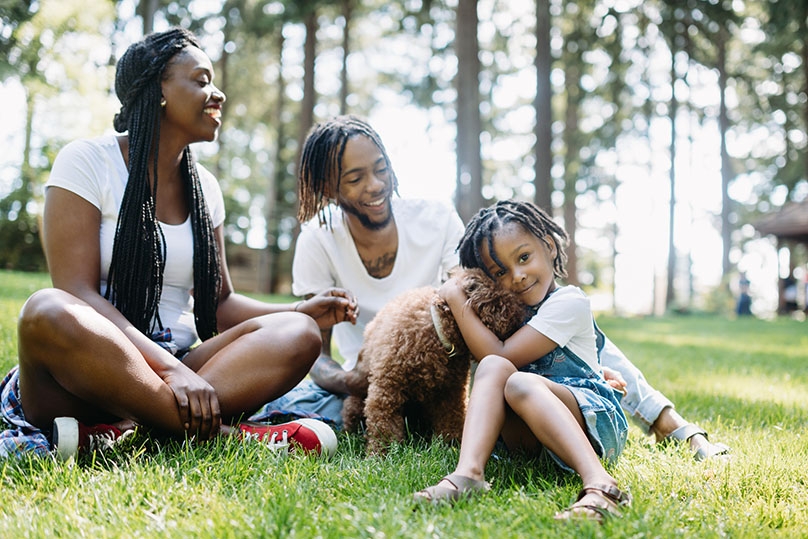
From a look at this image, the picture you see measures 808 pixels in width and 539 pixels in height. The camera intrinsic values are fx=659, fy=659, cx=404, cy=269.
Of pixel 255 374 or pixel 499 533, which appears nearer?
pixel 499 533

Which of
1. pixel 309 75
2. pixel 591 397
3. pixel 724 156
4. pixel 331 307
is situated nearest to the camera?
pixel 591 397

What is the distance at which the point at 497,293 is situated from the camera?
105 inches

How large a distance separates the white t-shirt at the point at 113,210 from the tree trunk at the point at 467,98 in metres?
7.48

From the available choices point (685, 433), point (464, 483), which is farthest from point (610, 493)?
point (685, 433)

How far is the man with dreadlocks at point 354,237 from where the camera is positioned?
10.9 ft

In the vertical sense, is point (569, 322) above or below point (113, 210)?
below

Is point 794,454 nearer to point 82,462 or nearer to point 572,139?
point 82,462

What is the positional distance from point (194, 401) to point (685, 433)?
6.86ft

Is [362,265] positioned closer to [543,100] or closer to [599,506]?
[599,506]

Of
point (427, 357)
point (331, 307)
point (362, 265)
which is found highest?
point (362, 265)

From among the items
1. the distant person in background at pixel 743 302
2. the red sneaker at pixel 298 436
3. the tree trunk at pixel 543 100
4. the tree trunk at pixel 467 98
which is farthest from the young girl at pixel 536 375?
the distant person in background at pixel 743 302

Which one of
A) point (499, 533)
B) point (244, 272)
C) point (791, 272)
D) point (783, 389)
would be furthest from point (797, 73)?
point (499, 533)

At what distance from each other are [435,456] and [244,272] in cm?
1736

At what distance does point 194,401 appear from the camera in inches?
94.1
